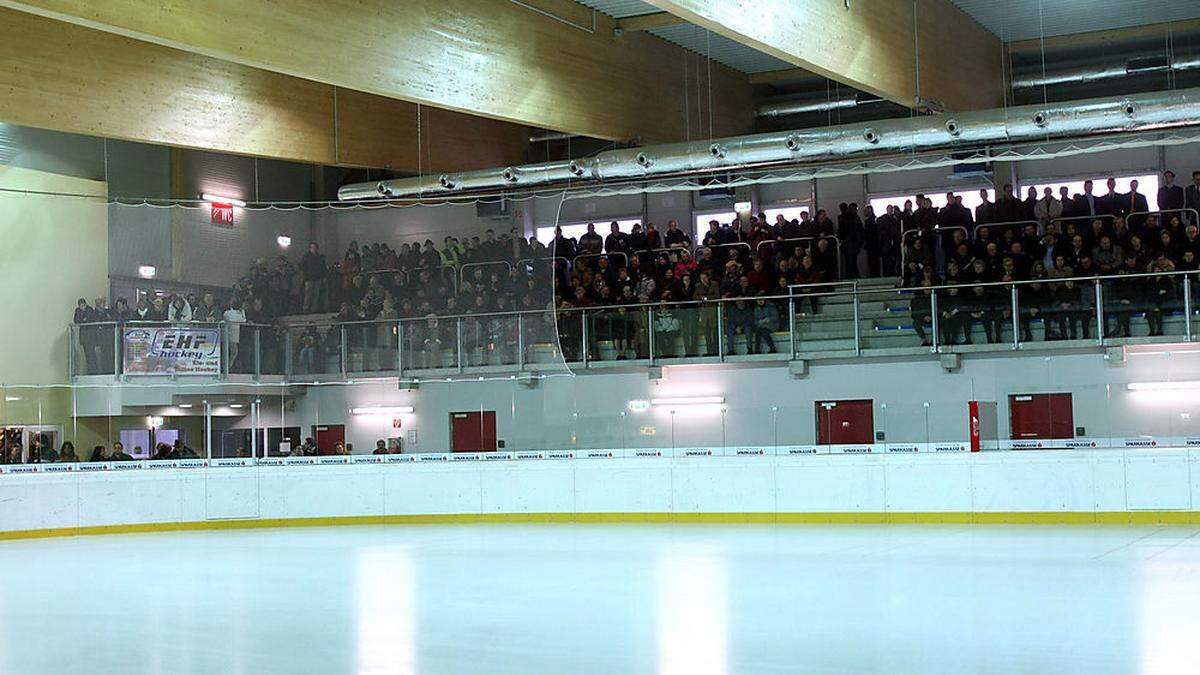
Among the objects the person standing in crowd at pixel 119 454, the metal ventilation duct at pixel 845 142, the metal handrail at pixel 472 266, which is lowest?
the person standing in crowd at pixel 119 454

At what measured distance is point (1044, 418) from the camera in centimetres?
2053

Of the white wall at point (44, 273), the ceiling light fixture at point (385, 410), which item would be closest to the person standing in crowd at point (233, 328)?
the white wall at point (44, 273)

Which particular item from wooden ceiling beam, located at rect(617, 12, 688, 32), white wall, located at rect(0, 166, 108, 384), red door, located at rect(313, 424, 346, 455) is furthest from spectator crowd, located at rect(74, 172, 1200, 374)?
Result: wooden ceiling beam, located at rect(617, 12, 688, 32)

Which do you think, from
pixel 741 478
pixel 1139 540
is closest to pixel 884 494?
pixel 741 478

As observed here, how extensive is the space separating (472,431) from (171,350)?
5.16m

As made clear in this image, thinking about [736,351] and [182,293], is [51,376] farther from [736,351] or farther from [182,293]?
[736,351]

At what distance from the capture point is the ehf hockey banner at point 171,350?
22.3 metres

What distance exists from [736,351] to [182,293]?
1010 cm

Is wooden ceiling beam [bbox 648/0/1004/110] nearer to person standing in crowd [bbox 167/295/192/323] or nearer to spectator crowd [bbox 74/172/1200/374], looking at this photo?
spectator crowd [bbox 74/172/1200/374]

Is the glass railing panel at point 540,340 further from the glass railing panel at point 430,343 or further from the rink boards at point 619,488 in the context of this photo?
the rink boards at point 619,488

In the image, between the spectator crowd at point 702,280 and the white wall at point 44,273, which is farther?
the spectator crowd at point 702,280

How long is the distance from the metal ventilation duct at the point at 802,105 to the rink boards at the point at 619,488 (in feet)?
30.9

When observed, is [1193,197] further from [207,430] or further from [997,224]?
[207,430]

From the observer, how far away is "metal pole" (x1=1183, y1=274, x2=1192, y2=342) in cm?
2214
